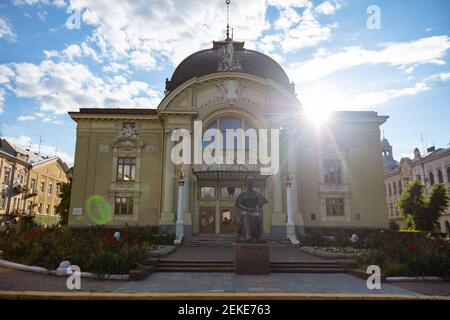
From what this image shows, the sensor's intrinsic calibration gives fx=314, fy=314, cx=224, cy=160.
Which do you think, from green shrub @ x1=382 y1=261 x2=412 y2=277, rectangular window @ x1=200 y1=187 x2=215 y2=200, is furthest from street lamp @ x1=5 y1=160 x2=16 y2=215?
green shrub @ x1=382 y1=261 x2=412 y2=277

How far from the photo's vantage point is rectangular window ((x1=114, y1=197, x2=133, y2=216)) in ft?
86.6

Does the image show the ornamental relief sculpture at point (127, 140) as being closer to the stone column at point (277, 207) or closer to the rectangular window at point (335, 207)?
the stone column at point (277, 207)

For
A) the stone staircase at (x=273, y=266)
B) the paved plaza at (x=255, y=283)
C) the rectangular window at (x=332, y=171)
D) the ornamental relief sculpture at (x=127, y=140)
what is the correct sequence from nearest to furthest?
the paved plaza at (x=255, y=283) → the stone staircase at (x=273, y=266) → the ornamental relief sculpture at (x=127, y=140) → the rectangular window at (x=332, y=171)

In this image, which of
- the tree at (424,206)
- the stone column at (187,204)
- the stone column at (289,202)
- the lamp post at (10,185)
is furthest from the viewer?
the lamp post at (10,185)

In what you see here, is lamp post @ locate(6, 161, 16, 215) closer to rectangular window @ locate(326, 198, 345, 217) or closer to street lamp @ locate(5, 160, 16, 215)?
street lamp @ locate(5, 160, 16, 215)

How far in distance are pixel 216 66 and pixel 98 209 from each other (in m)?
16.7

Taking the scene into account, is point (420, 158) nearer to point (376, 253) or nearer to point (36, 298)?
point (376, 253)

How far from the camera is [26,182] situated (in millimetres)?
43469

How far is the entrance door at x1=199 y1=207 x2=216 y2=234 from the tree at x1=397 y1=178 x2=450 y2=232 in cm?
2481

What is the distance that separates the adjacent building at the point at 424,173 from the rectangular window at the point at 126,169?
40.4 metres

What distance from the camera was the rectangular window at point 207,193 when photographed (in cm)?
2586

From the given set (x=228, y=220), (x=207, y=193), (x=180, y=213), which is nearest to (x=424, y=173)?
(x=228, y=220)

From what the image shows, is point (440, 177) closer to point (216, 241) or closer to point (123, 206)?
point (216, 241)

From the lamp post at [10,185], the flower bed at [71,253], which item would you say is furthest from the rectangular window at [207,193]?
the lamp post at [10,185]
